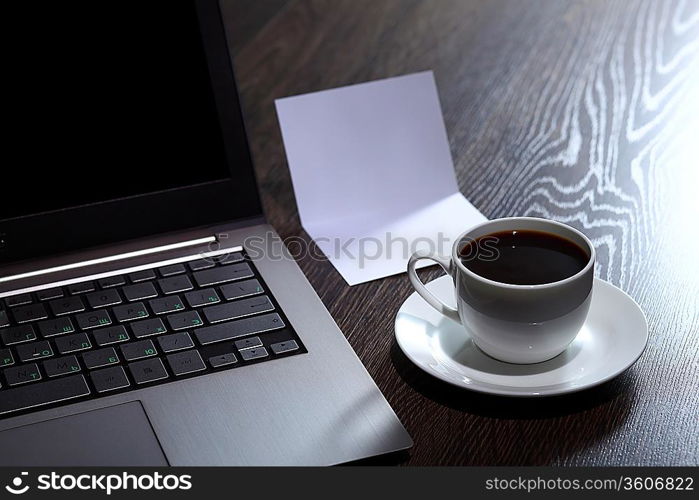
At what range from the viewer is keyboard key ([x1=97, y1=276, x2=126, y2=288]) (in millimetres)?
732

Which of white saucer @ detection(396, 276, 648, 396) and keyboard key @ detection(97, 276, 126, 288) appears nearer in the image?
white saucer @ detection(396, 276, 648, 396)

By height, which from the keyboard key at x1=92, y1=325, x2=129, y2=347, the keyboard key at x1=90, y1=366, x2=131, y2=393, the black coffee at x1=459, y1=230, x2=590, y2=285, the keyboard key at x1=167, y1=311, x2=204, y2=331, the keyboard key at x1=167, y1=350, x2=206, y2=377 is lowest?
the keyboard key at x1=167, y1=350, x2=206, y2=377

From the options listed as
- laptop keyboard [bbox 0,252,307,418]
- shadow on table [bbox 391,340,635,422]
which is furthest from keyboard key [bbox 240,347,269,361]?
shadow on table [bbox 391,340,635,422]

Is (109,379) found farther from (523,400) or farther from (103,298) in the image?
(523,400)

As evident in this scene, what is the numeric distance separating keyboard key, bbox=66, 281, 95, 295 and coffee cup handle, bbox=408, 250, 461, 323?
0.88 feet

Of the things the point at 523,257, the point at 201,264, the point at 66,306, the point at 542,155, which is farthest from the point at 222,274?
the point at 542,155

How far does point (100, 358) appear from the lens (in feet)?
2.13

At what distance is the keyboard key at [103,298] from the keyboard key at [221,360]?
0.37 ft

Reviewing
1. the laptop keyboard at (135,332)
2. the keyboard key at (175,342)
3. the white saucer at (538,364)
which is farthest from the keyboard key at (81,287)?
the white saucer at (538,364)

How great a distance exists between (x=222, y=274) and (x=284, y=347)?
11cm

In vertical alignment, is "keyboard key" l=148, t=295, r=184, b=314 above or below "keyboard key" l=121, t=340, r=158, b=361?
above

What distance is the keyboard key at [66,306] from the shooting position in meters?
0.70

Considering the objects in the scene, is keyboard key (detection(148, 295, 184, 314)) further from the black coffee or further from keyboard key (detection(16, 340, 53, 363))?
the black coffee

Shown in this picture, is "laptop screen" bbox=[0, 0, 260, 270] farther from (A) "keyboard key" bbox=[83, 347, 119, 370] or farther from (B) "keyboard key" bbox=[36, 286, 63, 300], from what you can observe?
(A) "keyboard key" bbox=[83, 347, 119, 370]
